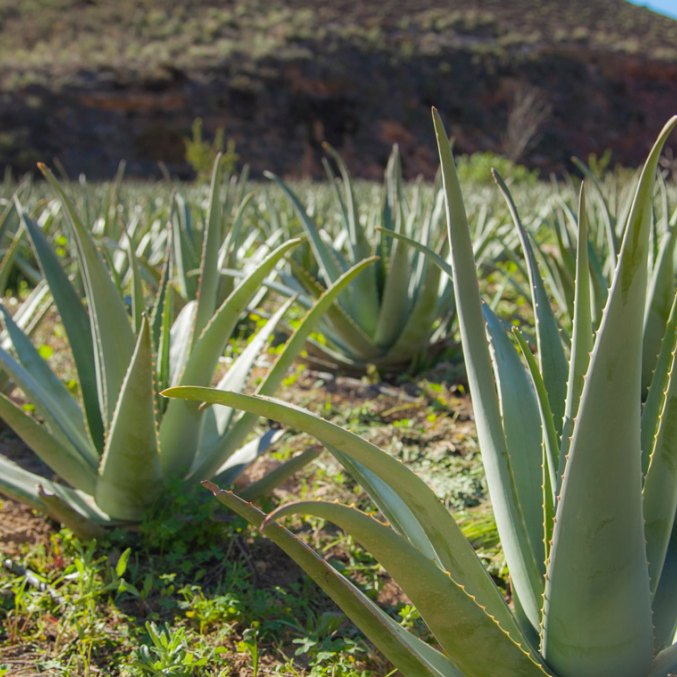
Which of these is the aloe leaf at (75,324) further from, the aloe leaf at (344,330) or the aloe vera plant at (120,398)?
the aloe leaf at (344,330)

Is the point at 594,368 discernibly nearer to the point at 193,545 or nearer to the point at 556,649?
the point at 556,649

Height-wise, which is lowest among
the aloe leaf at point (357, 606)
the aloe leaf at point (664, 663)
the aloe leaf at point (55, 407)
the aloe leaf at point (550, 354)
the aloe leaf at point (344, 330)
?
the aloe leaf at point (55, 407)

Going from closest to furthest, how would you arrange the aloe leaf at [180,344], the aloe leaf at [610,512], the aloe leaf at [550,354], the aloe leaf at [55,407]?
the aloe leaf at [610,512] < the aloe leaf at [550,354] < the aloe leaf at [55,407] < the aloe leaf at [180,344]

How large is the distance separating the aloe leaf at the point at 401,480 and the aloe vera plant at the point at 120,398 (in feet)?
2.33

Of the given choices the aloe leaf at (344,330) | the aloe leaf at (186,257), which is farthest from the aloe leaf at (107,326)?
the aloe leaf at (186,257)

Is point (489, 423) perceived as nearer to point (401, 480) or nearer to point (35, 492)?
point (401, 480)

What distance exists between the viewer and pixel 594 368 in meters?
0.95

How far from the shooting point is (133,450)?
187 cm

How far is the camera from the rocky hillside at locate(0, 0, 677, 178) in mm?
27578

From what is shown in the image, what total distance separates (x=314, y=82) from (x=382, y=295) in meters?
30.0

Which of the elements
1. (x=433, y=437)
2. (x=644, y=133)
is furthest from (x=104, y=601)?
(x=644, y=133)

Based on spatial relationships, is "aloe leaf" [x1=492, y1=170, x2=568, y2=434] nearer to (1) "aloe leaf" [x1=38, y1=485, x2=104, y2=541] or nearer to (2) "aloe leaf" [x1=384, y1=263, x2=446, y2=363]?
(1) "aloe leaf" [x1=38, y1=485, x2=104, y2=541]

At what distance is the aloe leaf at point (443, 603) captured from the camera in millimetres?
1006

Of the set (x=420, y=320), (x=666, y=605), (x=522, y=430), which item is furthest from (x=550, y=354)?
(x=420, y=320)
